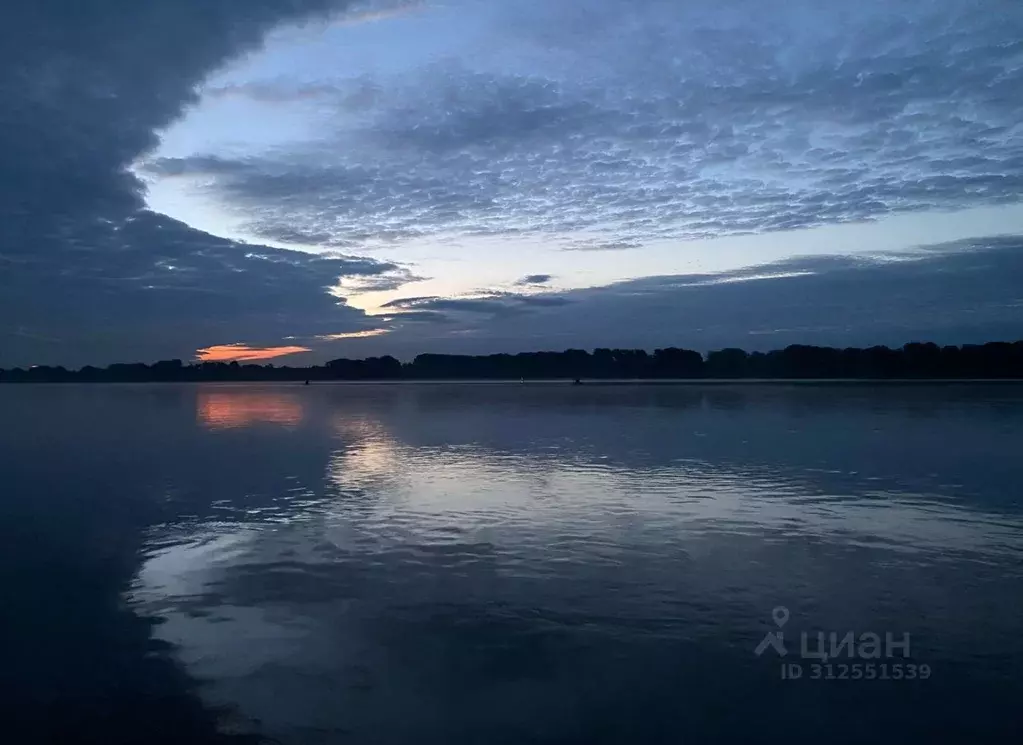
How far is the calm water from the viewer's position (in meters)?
8.41

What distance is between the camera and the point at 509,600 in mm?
11805

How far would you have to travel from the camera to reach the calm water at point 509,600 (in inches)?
331

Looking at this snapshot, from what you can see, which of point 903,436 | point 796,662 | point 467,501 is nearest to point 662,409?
point 903,436

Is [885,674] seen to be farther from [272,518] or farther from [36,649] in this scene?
[272,518]

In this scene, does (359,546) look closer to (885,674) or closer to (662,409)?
(885,674)

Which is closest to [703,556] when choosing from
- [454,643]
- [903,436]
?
[454,643]

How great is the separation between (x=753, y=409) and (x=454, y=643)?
1904 inches

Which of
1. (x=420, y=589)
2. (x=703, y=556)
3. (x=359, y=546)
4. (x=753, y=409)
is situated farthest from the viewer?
(x=753, y=409)

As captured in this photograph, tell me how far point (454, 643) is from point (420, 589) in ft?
7.40

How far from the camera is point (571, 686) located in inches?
353

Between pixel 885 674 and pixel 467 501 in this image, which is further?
pixel 467 501

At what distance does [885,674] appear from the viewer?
9.44m

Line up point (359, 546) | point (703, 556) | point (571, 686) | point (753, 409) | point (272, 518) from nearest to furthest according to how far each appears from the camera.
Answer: point (571, 686) → point (703, 556) → point (359, 546) → point (272, 518) → point (753, 409)

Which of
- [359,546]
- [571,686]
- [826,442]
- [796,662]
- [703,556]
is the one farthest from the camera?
[826,442]
